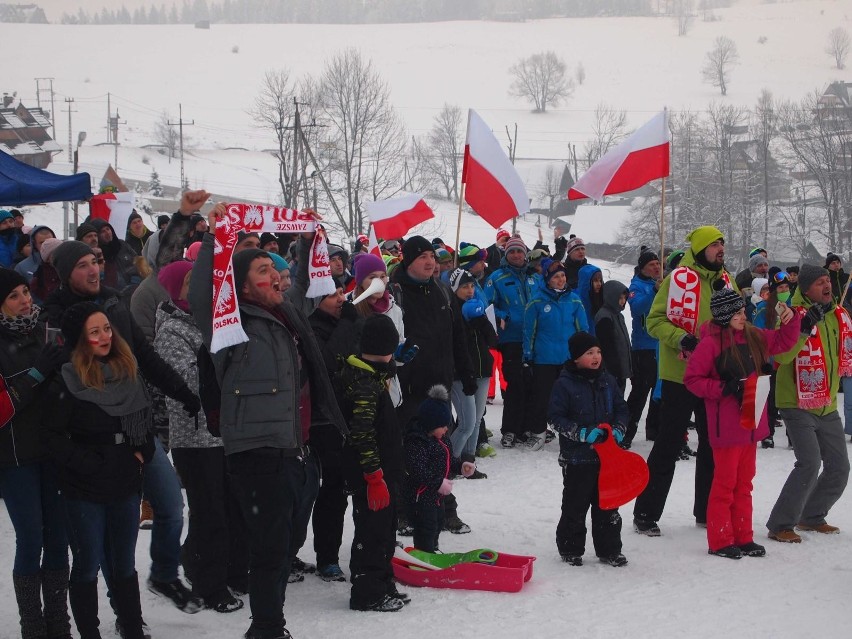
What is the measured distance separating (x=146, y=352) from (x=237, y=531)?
1341mm

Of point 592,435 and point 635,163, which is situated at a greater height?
point 635,163

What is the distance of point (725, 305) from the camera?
6.93 meters

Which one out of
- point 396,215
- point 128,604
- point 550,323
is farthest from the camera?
point 396,215

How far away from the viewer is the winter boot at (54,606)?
4953mm

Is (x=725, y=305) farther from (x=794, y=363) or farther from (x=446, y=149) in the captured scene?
(x=446, y=149)

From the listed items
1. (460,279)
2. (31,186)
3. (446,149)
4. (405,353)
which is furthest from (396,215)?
(446,149)

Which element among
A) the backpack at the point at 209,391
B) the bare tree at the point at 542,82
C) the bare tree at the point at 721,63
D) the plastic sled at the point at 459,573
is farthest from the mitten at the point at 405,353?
the bare tree at the point at 542,82

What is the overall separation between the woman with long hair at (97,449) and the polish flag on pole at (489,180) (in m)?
6.64

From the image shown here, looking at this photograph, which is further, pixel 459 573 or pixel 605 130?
pixel 605 130

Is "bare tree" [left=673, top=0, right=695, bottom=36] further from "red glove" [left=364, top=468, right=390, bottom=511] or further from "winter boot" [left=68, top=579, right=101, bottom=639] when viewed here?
"winter boot" [left=68, top=579, right=101, bottom=639]

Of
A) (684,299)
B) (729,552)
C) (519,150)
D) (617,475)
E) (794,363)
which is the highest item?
(519,150)

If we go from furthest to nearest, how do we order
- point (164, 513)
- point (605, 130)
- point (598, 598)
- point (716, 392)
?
point (605, 130) < point (716, 392) < point (598, 598) < point (164, 513)

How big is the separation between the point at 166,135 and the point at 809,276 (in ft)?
336

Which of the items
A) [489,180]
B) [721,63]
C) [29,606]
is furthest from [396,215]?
[721,63]
